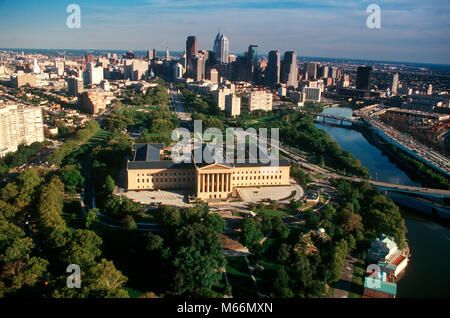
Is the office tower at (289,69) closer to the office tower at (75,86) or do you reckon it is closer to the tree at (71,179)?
the office tower at (75,86)

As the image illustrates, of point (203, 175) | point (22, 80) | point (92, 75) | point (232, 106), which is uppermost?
point (92, 75)

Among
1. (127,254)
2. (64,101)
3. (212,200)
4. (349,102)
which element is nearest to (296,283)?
(127,254)

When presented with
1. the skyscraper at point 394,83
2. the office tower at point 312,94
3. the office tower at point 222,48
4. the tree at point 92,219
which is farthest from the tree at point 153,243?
the office tower at point 222,48

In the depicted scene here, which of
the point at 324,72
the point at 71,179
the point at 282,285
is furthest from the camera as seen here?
the point at 324,72

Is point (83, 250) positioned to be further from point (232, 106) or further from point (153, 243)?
point (232, 106)

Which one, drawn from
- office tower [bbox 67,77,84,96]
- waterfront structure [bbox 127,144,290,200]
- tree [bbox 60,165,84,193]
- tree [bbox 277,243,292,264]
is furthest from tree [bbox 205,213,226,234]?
office tower [bbox 67,77,84,96]

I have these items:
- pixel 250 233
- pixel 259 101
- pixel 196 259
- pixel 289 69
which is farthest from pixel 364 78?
pixel 196 259

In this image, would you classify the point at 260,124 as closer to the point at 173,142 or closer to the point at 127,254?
the point at 173,142

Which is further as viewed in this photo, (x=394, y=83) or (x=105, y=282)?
(x=394, y=83)
